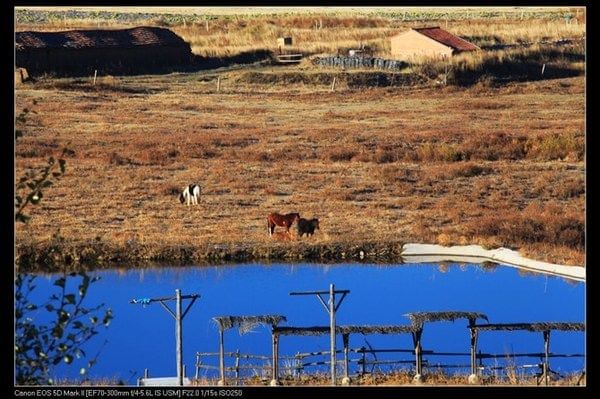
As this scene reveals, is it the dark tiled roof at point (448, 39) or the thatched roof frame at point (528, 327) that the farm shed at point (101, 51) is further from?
the thatched roof frame at point (528, 327)

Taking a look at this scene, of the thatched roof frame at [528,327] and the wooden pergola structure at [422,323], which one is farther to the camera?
the thatched roof frame at [528,327]

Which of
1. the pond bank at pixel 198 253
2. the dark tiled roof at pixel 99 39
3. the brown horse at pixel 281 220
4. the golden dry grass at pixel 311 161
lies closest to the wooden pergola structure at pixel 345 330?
the golden dry grass at pixel 311 161

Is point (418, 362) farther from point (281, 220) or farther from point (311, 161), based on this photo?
point (311, 161)

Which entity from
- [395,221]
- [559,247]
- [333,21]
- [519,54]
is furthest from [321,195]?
[333,21]

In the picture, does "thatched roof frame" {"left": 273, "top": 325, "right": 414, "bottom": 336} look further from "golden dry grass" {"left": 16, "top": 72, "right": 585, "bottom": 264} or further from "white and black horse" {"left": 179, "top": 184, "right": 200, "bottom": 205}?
"white and black horse" {"left": 179, "top": 184, "right": 200, "bottom": 205}

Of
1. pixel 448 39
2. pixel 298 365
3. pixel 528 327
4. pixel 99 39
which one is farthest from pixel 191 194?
pixel 448 39

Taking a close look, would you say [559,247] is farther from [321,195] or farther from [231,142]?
[231,142]
